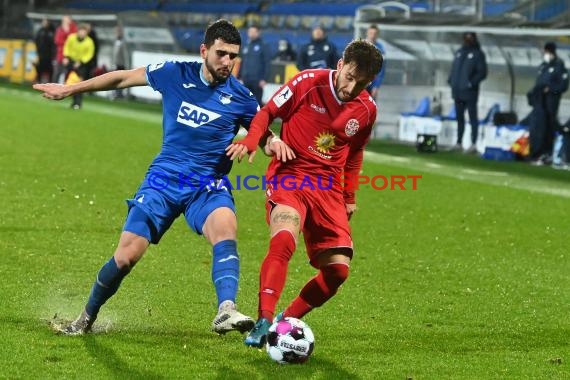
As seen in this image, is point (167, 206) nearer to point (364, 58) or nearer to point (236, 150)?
point (236, 150)

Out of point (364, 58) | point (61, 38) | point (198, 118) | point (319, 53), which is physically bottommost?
point (61, 38)

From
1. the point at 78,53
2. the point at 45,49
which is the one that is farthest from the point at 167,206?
the point at 45,49

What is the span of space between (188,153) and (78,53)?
22.1m

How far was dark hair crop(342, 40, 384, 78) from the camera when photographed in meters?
A: 7.10

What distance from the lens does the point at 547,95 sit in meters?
20.8

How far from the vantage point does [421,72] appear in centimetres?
2506

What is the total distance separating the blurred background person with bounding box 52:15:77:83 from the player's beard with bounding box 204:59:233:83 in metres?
24.4

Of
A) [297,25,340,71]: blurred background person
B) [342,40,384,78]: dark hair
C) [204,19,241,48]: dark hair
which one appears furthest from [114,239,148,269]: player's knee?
[297,25,340,71]: blurred background person

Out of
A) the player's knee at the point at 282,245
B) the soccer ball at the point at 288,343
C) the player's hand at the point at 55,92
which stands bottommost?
the soccer ball at the point at 288,343

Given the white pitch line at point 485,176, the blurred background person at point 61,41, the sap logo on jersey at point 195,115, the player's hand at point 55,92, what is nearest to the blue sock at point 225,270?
the sap logo on jersey at point 195,115

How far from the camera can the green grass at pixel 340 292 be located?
275 inches

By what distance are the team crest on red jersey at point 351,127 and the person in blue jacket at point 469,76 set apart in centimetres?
1492

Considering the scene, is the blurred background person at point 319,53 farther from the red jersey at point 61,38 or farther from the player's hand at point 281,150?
the player's hand at point 281,150

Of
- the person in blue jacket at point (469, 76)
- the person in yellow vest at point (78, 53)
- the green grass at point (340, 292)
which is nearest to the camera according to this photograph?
the green grass at point (340, 292)
